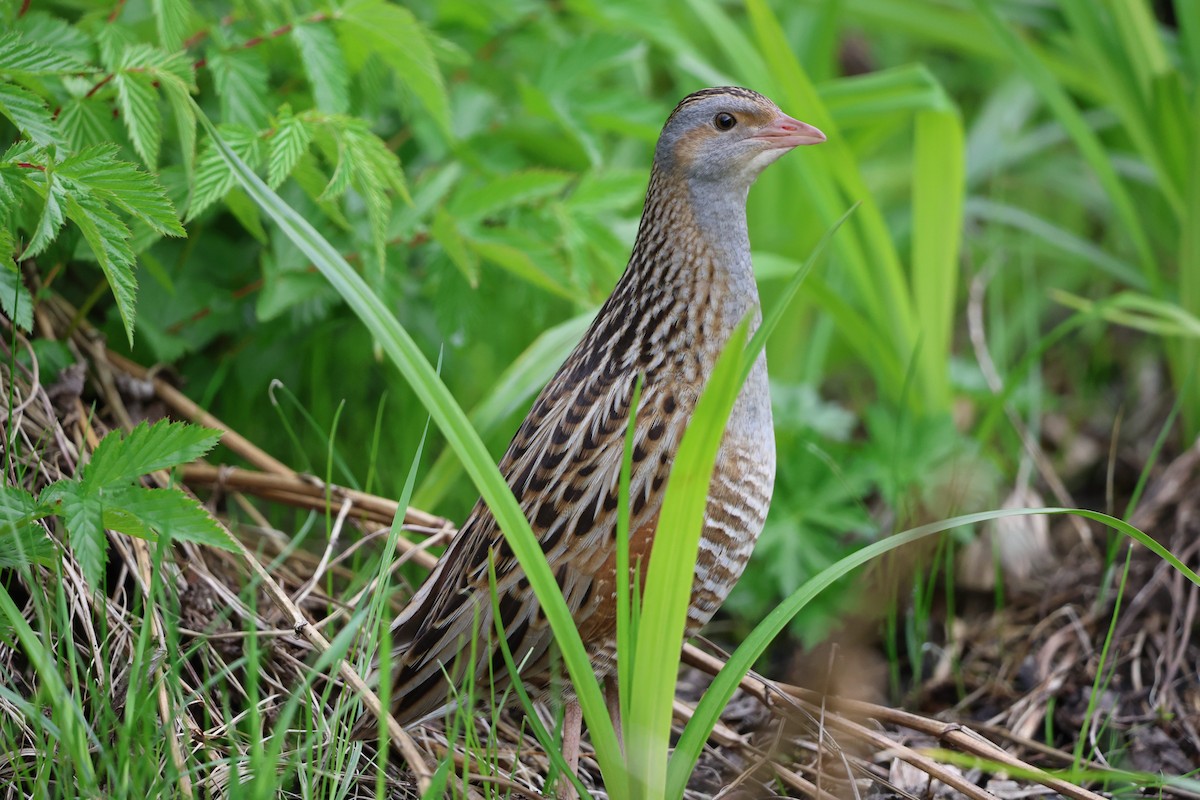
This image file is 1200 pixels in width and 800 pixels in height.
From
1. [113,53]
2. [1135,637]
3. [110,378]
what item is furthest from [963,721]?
[113,53]

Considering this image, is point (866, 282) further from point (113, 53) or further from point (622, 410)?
point (113, 53)

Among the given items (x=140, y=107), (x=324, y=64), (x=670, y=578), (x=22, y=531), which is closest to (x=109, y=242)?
(x=140, y=107)

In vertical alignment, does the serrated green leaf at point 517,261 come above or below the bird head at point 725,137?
below

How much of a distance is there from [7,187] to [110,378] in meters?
0.92

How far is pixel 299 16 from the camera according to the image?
2672 millimetres

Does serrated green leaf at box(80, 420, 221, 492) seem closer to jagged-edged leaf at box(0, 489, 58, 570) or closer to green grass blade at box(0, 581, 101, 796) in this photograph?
jagged-edged leaf at box(0, 489, 58, 570)

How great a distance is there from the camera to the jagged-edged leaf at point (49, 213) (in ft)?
6.30

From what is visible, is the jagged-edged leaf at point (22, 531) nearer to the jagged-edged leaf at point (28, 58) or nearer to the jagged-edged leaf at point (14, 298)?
the jagged-edged leaf at point (14, 298)

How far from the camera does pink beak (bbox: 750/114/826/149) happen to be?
239 centimetres

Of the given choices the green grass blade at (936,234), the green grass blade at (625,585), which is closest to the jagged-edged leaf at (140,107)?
the green grass blade at (625,585)

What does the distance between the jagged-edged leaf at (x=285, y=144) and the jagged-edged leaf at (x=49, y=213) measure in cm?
37

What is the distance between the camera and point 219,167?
2316 millimetres

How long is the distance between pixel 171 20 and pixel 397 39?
455 mm

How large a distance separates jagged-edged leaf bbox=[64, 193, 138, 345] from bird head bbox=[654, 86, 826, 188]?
1.01 metres
